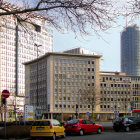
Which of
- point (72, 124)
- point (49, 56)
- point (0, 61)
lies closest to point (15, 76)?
point (0, 61)

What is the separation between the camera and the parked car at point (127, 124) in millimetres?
32219

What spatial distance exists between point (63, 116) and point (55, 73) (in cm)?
1525

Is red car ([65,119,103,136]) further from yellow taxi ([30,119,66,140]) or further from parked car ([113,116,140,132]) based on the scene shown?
yellow taxi ([30,119,66,140])

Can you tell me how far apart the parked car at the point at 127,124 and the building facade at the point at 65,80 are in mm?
87764

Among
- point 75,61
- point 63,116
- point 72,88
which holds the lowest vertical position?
point 63,116

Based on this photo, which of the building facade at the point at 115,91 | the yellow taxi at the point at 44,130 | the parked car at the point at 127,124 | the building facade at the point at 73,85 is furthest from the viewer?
the building facade at the point at 115,91

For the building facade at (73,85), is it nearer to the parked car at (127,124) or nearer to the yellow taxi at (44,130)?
the parked car at (127,124)

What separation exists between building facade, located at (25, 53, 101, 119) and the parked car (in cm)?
8776

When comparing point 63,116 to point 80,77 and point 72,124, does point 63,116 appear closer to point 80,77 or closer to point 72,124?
point 80,77

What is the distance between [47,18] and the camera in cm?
1408

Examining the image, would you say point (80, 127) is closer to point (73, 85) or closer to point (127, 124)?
point (127, 124)

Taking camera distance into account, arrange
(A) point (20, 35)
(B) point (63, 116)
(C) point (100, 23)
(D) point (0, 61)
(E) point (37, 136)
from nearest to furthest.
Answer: (C) point (100, 23) → (A) point (20, 35) → (E) point (37, 136) → (B) point (63, 116) → (D) point (0, 61)

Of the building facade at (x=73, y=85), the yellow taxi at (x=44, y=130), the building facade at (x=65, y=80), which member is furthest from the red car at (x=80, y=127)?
the building facade at (x=65, y=80)

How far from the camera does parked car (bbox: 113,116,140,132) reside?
3222 cm
